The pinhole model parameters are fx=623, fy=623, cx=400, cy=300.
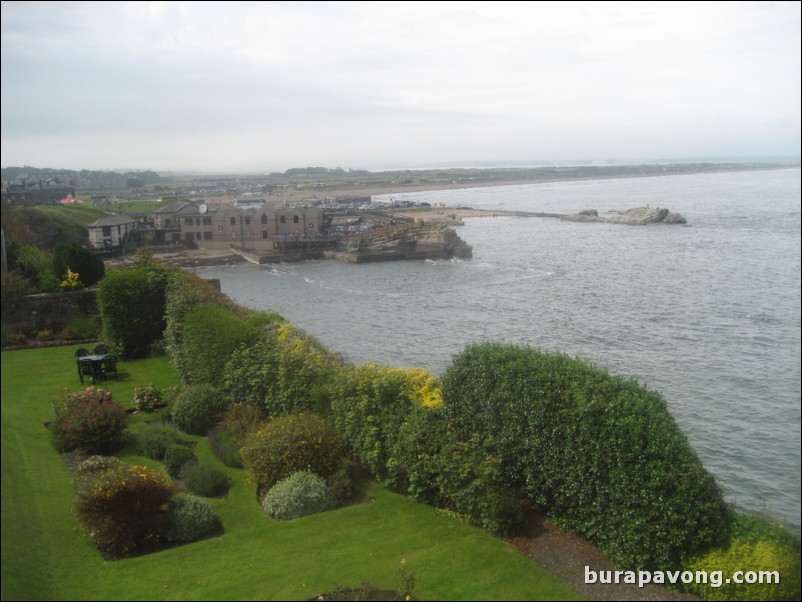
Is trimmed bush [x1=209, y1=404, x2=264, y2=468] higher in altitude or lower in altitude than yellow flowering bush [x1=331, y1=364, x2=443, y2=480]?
lower

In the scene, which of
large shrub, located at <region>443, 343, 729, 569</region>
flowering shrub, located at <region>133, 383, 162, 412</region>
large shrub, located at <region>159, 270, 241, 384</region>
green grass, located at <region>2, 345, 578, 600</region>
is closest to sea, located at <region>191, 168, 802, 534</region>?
large shrub, located at <region>443, 343, 729, 569</region>

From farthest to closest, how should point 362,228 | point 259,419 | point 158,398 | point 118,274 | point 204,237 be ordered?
point 362,228 < point 204,237 < point 118,274 < point 158,398 < point 259,419

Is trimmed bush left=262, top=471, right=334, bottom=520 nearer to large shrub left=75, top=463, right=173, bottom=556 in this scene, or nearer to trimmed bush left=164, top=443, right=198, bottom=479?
large shrub left=75, top=463, right=173, bottom=556

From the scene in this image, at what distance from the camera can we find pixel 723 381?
1306cm

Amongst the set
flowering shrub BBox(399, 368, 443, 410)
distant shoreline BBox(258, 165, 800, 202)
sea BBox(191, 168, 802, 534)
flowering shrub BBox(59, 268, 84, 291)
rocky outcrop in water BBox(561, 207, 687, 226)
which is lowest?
sea BBox(191, 168, 802, 534)

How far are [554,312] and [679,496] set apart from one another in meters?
20.0

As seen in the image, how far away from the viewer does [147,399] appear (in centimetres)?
1214

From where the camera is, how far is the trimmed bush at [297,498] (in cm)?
783

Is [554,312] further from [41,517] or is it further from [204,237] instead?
[204,237]

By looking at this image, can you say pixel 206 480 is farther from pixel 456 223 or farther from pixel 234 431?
pixel 456 223

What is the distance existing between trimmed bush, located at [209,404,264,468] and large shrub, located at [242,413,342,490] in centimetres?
87

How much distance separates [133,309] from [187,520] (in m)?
10.5

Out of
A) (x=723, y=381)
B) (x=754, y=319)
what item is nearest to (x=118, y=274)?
(x=723, y=381)

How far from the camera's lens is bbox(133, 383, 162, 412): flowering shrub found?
12.1 meters
